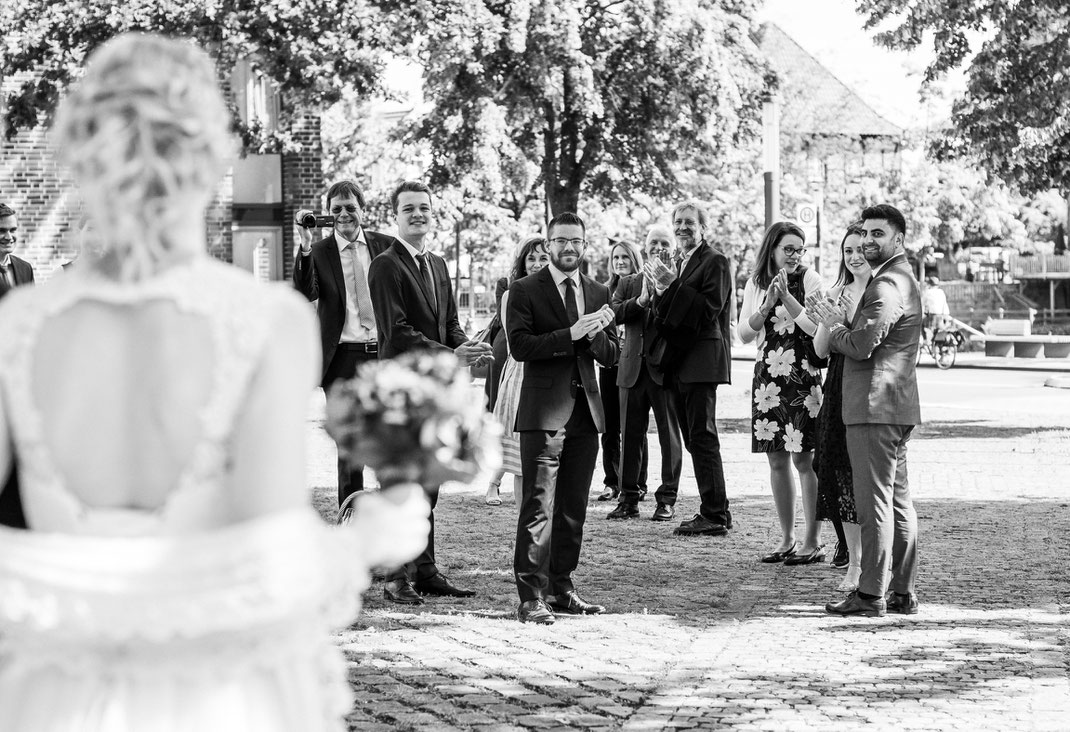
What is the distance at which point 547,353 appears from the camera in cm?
768

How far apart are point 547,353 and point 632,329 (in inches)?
161

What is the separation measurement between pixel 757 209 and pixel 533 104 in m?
21.6

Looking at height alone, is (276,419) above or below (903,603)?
above

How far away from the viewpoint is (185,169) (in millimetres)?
2488

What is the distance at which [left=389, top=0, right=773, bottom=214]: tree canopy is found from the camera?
24.7 m

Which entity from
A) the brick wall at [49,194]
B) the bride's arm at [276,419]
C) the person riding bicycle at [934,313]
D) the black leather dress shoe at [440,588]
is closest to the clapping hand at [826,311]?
the black leather dress shoe at [440,588]

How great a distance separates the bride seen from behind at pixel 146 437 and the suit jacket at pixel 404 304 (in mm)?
5491

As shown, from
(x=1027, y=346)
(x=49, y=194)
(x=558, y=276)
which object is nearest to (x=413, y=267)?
(x=558, y=276)

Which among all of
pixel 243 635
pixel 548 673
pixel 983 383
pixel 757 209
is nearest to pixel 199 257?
pixel 243 635

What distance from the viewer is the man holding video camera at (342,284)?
8547 millimetres

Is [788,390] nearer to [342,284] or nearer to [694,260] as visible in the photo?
[694,260]

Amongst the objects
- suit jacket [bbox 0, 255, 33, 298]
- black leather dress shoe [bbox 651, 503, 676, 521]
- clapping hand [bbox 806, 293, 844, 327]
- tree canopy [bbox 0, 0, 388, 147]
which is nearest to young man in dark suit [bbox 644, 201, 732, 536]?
black leather dress shoe [bbox 651, 503, 676, 521]

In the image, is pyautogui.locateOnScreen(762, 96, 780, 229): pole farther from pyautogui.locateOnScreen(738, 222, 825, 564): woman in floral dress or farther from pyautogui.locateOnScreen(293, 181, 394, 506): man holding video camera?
pyautogui.locateOnScreen(293, 181, 394, 506): man holding video camera

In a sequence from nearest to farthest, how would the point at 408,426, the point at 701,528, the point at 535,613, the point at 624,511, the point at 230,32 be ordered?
the point at 408,426 < the point at 535,613 < the point at 701,528 < the point at 624,511 < the point at 230,32
